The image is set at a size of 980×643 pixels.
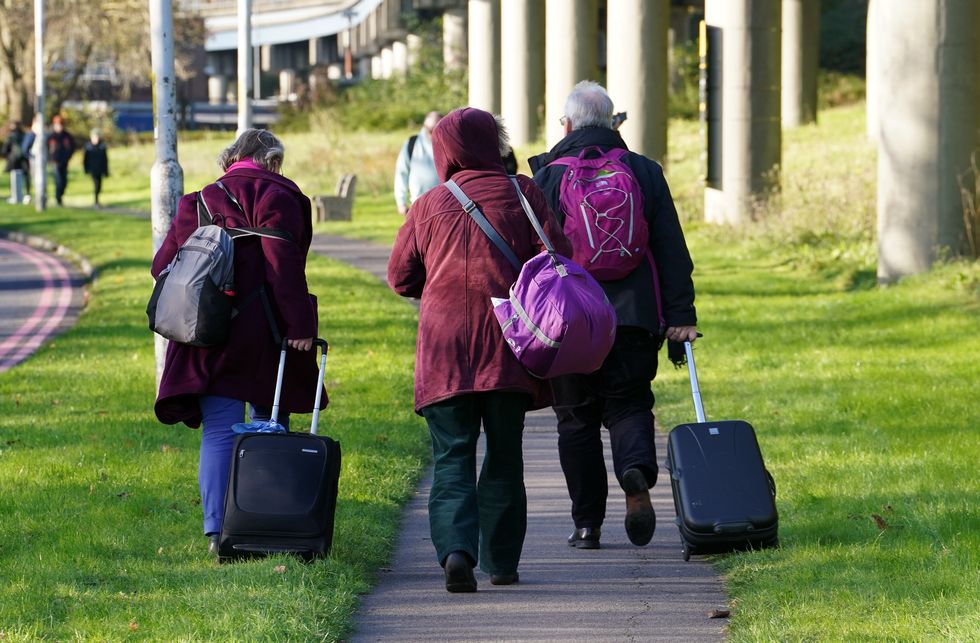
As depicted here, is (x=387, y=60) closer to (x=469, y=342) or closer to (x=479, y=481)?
(x=479, y=481)

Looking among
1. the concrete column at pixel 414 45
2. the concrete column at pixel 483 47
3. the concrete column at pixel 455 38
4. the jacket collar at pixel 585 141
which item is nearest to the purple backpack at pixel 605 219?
the jacket collar at pixel 585 141

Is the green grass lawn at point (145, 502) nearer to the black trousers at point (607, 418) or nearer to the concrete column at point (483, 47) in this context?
the black trousers at point (607, 418)

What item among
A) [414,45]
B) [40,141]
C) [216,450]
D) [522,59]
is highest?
[414,45]

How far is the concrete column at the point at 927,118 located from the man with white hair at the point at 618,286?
33.4 ft

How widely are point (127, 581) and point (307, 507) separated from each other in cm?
73

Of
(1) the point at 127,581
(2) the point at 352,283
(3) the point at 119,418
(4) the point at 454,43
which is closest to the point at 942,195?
(2) the point at 352,283

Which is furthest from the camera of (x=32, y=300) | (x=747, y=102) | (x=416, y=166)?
→ (x=747, y=102)

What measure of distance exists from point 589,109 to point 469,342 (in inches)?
50.2

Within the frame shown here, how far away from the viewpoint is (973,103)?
16375 millimetres

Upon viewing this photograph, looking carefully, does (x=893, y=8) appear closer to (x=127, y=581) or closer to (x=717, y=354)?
(x=717, y=354)

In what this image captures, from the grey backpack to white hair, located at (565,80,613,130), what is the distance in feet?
4.38

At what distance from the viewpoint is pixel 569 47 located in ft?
103

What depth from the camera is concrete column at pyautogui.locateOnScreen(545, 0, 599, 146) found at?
31.3 m

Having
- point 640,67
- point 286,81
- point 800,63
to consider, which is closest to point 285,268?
point 640,67
